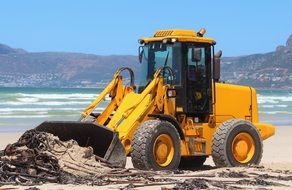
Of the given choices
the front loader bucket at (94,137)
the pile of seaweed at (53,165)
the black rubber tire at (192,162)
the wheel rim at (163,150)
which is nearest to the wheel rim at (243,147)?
the black rubber tire at (192,162)

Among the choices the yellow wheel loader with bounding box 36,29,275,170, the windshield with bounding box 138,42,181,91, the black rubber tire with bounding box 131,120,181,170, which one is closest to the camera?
the black rubber tire with bounding box 131,120,181,170

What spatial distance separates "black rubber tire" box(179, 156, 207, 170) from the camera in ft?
49.3

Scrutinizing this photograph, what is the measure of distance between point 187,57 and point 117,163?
2.76 metres

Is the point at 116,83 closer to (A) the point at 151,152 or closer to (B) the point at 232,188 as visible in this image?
(A) the point at 151,152

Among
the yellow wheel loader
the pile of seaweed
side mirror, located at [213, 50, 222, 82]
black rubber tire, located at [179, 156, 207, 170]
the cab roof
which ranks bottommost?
black rubber tire, located at [179, 156, 207, 170]

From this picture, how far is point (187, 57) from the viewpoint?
13.9m

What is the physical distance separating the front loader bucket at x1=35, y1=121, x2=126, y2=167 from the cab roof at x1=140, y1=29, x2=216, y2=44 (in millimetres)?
2504

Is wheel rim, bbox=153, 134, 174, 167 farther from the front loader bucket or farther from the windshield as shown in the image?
the windshield

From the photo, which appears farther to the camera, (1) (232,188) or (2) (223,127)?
(2) (223,127)

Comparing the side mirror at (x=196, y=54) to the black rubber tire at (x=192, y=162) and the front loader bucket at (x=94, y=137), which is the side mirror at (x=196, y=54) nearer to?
the black rubber tire at (x=192, y=162)

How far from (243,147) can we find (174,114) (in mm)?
1556

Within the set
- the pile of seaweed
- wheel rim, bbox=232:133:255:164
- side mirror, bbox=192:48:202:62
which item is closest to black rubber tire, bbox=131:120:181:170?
the pile of seaweed

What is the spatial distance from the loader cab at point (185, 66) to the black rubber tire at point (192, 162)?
1189 mm

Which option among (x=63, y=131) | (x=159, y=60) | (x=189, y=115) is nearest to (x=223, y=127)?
(x=189, y=115)
